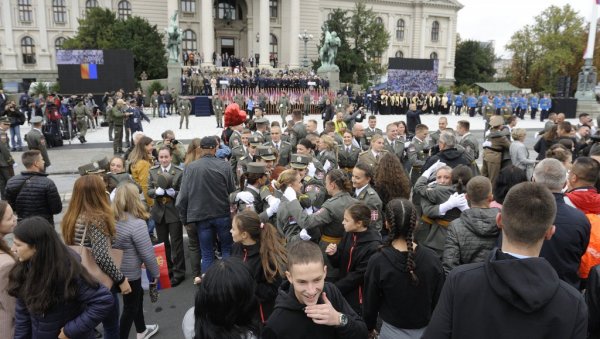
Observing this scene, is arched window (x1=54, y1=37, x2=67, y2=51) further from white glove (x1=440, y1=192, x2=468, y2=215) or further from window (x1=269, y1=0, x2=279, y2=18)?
white glove (x1=440, y1=192, x2=468, y2=215)

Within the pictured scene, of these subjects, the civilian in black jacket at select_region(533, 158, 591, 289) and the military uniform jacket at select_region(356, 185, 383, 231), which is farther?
the military uniform jacket at select_region(356, 185, 383, 231)

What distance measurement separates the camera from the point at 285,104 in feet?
81.5

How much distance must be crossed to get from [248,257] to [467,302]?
6.84 feet

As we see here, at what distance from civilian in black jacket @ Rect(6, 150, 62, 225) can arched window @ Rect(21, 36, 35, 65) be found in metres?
61.8

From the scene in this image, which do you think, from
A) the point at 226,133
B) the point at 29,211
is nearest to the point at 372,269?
the point at 29,211

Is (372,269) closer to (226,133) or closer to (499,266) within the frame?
(499,266)

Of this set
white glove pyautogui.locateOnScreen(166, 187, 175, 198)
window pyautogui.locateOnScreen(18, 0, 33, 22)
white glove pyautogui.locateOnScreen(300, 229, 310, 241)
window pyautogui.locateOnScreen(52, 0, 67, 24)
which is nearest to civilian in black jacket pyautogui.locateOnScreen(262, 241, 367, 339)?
white glove pyautogui.locateOnScreen(300, 229, 310, 241)

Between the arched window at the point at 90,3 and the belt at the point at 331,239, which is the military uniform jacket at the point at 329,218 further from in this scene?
the arched window at the point at 90,3

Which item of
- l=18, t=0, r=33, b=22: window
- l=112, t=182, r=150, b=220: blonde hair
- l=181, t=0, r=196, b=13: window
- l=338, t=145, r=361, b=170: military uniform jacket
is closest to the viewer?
l=112, t=182, r=150, b=220: blonde hair

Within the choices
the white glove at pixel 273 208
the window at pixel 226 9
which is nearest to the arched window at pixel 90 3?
the window at pixel 226 9

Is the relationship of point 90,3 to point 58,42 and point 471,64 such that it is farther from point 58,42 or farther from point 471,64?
point 471,64

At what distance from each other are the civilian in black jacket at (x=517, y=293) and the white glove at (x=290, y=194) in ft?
8.34

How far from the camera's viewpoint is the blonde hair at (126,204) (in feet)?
13.8

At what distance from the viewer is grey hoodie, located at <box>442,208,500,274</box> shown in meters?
3.55
